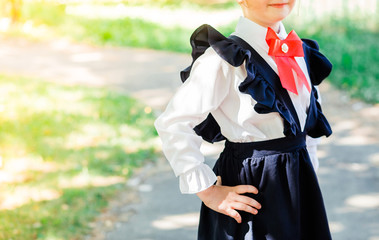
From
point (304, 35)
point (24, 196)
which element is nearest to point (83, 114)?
point (24, 196)

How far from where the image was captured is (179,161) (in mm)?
1755

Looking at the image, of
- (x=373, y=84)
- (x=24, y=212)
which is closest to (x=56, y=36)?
(x=373, y=84)

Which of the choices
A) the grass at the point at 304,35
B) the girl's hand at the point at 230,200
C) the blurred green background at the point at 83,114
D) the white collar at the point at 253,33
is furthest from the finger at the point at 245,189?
the grass at the point at 304,35

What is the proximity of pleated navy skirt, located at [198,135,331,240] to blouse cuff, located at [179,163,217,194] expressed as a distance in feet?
0.54

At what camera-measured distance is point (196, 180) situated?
5.81ft

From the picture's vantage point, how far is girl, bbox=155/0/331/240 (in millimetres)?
1771

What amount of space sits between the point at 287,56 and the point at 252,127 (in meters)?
0.26

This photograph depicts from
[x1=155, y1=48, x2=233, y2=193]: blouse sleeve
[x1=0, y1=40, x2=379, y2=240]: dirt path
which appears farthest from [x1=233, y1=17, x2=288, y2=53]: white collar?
[x1=0, y1=40, x2=379, y2=240]: dirt path

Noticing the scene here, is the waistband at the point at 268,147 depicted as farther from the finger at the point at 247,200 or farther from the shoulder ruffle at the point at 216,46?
the shoulder ruffle at the point at 216,46

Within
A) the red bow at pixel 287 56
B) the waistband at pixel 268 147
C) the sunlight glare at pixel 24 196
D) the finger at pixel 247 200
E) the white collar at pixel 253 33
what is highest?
the white collar at pixel 253 33

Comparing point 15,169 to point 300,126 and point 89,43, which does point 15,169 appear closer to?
point 300,126

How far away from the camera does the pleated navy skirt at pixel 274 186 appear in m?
1.87

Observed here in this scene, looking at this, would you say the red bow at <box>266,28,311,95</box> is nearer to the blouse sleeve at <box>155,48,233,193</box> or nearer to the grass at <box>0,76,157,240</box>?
the blouse sleeve at <box>155,48,233,193</box>

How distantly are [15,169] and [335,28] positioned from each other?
596 cm
